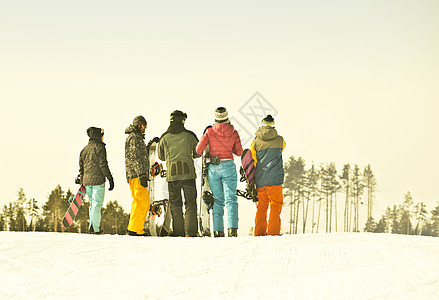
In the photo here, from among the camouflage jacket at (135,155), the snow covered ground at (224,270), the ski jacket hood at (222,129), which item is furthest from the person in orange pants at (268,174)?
the snow covered ground at (224,270)

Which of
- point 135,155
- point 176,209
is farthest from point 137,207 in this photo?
point 135,155

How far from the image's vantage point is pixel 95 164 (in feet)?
34.8

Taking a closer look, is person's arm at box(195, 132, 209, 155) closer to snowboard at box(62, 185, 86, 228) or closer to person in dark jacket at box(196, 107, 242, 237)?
person in dark jacket at box(196, 107, 242, 237)

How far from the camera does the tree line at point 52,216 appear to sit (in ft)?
137

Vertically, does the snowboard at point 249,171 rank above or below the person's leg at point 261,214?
above

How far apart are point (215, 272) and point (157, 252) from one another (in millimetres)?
1381

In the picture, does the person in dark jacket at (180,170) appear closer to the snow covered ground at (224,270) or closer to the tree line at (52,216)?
the snow covered ground at (224,270)

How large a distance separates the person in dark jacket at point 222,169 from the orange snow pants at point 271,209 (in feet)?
1.73

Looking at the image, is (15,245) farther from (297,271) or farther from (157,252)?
Result: (297,271)

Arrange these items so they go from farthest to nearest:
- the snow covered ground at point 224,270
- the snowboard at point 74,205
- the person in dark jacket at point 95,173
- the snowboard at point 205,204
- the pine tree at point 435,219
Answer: the pine tree at point 435,219 < the snowboard at point 74,205 < the person in dark jacket at point 95,173 < the snowboard at point 205,204 < the snow covered ground at point 224,270

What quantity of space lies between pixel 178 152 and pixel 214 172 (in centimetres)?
83

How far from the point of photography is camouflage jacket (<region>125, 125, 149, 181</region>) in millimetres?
9602

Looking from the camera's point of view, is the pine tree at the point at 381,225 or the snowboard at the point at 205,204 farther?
the pine tree at the point at 381,225

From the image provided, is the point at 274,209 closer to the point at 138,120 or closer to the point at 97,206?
the point at 138,120
